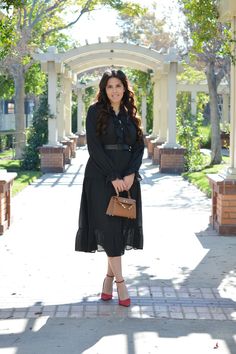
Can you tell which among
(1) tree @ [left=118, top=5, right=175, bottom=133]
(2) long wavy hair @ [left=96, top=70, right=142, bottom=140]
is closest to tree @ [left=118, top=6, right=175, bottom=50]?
(1) tree @ [left=118, top=5, right=175, bottom=133]

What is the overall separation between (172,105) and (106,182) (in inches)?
484

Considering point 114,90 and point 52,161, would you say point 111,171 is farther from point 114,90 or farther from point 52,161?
point 52,161

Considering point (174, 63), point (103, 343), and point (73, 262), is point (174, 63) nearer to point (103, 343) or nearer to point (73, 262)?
point (73, 262)

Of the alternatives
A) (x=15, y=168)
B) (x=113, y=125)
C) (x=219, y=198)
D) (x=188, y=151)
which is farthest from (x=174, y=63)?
(x=113, y=125)

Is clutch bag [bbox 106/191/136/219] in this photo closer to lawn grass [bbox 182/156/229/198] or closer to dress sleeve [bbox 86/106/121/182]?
dress sleeve [bbox 86/106/121/182]

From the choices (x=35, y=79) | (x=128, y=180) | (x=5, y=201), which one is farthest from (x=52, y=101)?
(x=128, y=180)

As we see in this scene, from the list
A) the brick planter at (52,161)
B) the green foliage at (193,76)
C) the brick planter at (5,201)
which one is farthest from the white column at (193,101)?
the brick planter at (5,201)

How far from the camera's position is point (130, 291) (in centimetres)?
536

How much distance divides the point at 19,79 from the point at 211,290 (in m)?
15.3

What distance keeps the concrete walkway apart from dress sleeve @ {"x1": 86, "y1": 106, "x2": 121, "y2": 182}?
102 centimetres

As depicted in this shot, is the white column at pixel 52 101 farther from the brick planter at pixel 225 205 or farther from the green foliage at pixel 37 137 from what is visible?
the brick planter at pixel 225 205

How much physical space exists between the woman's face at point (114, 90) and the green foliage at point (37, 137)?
1224cm

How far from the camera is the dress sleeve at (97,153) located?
4.74m

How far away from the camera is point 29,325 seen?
4.41 m
